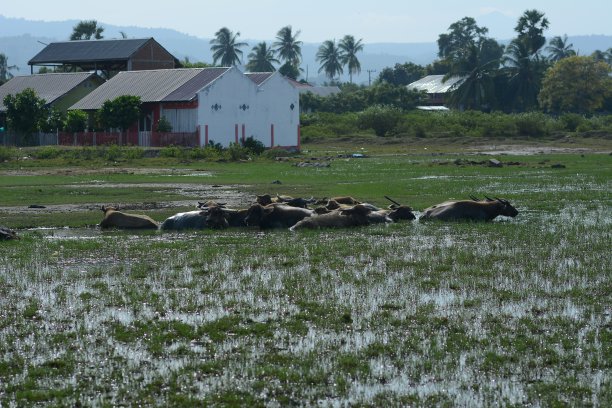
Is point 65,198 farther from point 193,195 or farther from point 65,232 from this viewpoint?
point 65,232

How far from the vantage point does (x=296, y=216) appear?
2123 cm

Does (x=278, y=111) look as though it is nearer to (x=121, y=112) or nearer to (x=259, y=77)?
(x=259, y=77)

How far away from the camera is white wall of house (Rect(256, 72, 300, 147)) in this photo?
60812 mm

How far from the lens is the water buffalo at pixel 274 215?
2089 cm

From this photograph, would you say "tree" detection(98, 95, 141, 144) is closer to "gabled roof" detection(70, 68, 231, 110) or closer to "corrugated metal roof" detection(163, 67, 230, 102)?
"gabled roof" detection(70, 68, 231, 110)

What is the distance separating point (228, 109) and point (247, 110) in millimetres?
1657

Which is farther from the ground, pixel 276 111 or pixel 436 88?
pixel 436 88

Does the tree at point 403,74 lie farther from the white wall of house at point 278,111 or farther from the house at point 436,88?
the white wall of house at point 278,111

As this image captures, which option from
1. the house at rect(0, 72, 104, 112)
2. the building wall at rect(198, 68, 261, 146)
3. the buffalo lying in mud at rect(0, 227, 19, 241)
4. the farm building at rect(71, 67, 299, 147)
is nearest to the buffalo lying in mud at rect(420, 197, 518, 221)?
the buffalo lying in mud at rect(0, 227, 19, 241)

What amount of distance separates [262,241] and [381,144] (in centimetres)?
4759

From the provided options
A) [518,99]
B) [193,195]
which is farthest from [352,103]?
[193,195]

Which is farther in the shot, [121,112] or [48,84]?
[48,84]

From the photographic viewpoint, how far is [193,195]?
2811cm

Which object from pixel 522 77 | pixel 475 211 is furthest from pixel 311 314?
pixel 522 77
